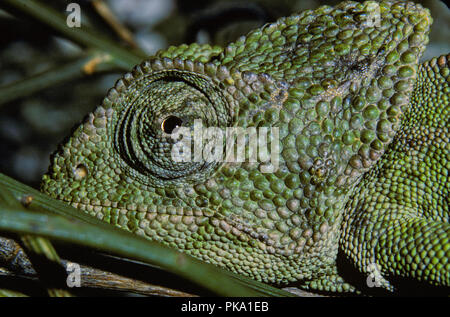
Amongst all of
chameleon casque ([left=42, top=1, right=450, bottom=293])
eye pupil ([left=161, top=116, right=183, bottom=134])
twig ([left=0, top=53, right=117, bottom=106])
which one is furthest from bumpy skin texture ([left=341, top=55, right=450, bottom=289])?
twig ([left=0, top=53, right=117, bottom=106])

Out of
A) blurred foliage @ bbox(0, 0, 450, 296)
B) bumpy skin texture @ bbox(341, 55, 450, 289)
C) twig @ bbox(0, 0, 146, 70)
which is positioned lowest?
bumpy skin texture @ bbox(341, 55, 450, 289)

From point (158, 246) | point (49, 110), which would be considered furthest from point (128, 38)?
point (158, 246)

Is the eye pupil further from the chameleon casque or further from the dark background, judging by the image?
the dark background

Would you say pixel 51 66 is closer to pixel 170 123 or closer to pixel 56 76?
pixel 56 76

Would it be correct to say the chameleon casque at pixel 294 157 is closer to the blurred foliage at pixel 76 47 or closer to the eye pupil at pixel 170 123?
the eye pupil at pixel 170 123

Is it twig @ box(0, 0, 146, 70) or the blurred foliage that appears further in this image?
the blurred foliage

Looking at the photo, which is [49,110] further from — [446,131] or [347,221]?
[446,131]

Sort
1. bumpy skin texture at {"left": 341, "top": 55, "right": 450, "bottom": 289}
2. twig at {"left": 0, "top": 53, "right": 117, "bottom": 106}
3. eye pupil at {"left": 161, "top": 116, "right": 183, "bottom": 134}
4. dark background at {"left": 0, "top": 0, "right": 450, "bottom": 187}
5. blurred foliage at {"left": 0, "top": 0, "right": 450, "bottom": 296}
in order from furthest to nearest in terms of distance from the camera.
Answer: dark background at {"left": 0, "top": 0, "right": 450, "bottom": 187}
blurred foliage at {"left": 0, "top": 0, "right": 450, "bottom": 296}
twig at {"left": 0, "top": 53, "right": 117, "bottom": 106}
bumpy skin texture at {"left": 341, "top": 55, "right": 450, "bottom": 289}
eye pupil at {"left": 161, "top": 116, "right": 183, "bottom": 134}

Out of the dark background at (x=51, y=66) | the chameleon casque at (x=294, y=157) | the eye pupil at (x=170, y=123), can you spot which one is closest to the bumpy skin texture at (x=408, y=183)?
the chameleon casque at (x=294, y=157)

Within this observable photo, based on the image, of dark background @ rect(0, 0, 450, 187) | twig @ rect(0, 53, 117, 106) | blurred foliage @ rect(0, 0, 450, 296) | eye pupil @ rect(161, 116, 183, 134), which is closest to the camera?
eye pupil @ rect(161, 116, 183, 134)

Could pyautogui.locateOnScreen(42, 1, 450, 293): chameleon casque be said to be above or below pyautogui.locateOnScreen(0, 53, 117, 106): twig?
below
